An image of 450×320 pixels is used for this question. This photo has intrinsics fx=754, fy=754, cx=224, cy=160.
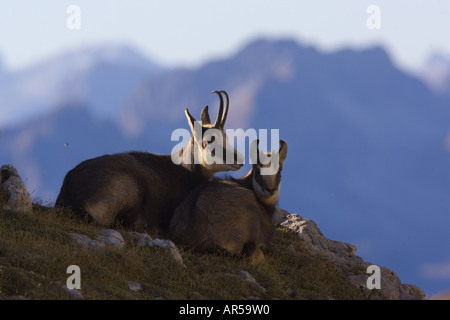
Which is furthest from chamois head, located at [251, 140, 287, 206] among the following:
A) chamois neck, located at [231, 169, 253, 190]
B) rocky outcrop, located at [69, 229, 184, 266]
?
rocky outcrop, located at [69, 229, 184, 266]

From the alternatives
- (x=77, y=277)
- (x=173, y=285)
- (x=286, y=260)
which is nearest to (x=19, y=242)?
(x=77, y=277)

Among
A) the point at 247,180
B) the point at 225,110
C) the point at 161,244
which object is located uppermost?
the point at 225,110

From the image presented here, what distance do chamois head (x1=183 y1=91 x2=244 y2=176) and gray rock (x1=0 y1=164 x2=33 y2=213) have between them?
11.8ft

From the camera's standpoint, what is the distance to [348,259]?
55.5 feet

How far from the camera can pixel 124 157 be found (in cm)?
1542

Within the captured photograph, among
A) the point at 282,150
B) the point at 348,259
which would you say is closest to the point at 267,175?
the point at 282,150

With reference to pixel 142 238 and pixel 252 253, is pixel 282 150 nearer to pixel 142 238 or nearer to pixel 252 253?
pixel 252 253

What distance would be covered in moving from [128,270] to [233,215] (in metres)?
2.67

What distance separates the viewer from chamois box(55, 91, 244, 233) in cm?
1438

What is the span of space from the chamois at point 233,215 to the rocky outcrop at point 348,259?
1892 millimetres

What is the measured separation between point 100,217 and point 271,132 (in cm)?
381

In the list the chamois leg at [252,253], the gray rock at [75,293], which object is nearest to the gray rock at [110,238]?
the chamois leg at [252,253]

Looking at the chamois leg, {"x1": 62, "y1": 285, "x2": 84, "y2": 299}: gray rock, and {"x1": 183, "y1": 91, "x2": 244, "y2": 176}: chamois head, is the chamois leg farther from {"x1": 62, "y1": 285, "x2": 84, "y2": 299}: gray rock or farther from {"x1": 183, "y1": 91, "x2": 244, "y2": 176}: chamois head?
{"x1": 62, "y1": 285, "x2": 84, "y2": 299}: gray rock
